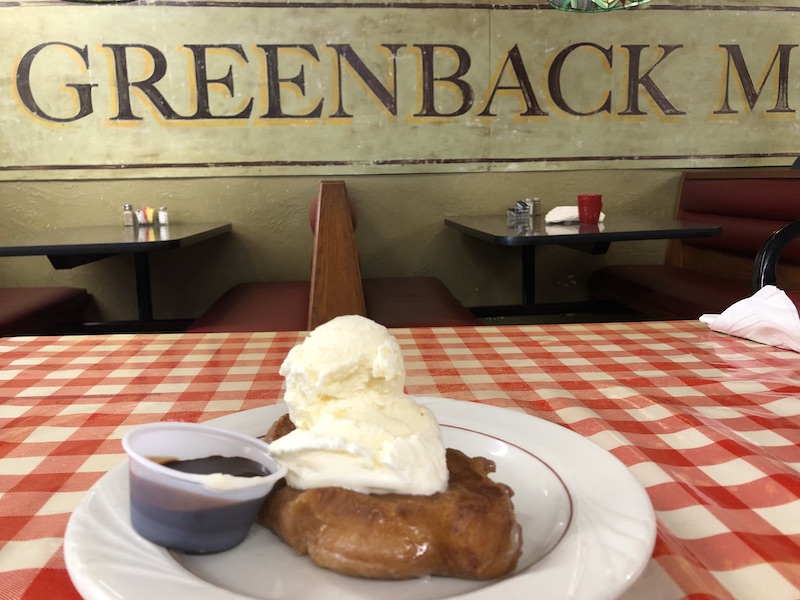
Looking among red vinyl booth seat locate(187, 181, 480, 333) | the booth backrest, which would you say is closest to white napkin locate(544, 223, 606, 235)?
red vinyl booth seat locate(187, 181, 480, 333)

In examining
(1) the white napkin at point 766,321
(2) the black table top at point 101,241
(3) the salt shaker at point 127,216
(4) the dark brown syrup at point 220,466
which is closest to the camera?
(4) the dark brown syrup at point 220,466

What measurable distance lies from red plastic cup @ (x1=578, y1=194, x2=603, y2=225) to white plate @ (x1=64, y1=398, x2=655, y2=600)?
2860 mm

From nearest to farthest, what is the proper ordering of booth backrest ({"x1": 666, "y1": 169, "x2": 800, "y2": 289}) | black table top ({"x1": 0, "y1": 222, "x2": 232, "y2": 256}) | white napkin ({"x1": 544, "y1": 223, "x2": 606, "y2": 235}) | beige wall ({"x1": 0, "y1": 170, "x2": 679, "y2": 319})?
1. black table top ({"x1": 0, "y1": 222, "x2": 232, "y2": 256})
2. white napkin ({"x1": 544, "y1": 223, "x2": 606, "y2": 235})
3. booth backrest ({"x1": 666, "y1": 169, "x2": 800, "y2": 289})
4. beige wall ({"x1": 0, "y1": 170, "x2": 679, "y2": 319})

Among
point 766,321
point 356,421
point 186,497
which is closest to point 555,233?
point 766,321

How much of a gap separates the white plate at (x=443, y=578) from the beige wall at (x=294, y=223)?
3.69 meters

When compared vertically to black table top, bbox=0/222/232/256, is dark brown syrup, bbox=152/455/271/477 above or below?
below

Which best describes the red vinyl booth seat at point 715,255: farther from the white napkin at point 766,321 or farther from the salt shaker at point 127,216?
the salt shaker at point 127,216

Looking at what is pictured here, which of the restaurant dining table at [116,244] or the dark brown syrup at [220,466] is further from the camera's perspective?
the restaurant dining table at [116,244]

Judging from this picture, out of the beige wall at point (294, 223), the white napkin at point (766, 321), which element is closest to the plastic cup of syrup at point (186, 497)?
the white napkin at point (766, 321)

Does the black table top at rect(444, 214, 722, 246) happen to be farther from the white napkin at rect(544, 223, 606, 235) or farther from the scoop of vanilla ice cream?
the scoop of vanilla ice cream

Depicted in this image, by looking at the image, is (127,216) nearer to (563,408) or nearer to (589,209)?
(589,209)

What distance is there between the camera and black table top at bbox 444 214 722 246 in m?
2.78

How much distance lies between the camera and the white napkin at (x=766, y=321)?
4.27 ft

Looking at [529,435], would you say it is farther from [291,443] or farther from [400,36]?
[400,36]
